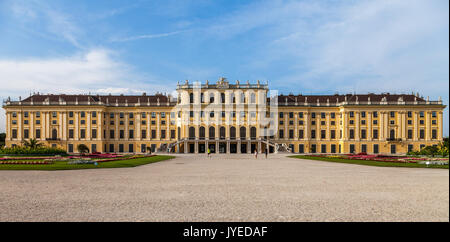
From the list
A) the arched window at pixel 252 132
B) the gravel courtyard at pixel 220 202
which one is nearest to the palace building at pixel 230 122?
the arched window at pixel 252 132

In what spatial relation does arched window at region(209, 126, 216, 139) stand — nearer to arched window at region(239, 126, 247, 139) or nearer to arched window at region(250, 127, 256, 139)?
arched window at region(239, 126, 247, 139)

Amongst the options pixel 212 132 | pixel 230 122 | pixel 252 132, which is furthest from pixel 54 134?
pixel 252 132

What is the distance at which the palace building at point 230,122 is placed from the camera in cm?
7388

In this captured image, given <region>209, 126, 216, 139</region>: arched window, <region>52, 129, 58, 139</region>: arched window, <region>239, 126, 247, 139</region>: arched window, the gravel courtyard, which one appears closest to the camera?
the gravel courtyard

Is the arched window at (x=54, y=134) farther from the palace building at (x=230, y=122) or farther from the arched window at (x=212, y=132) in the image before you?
the arched window at (x=212, y=132)

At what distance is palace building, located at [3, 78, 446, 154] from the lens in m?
73.9

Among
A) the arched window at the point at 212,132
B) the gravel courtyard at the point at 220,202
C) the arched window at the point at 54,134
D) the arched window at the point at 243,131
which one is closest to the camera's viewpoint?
the gravel courtyard at the point at 220,202

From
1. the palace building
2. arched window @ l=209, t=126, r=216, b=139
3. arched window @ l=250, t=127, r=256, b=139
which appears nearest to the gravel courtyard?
the palace building

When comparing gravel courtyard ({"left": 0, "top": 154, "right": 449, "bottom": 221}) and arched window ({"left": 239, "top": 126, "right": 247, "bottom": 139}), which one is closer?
gravel courtyard ({"left": 0, "top": 154, "right": 449, "bottom": 221})

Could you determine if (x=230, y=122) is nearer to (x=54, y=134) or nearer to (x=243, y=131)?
(x=243, y=131)

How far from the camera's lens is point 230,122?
74062 mm

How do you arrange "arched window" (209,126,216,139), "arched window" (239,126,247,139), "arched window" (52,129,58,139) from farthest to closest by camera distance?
"arched window" (52,129,58,139) → "arched window" (239,126,247,139) → "arched window" (209,126,216,139)
